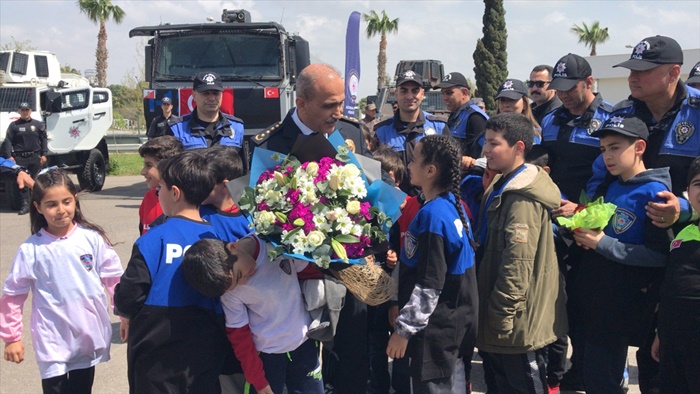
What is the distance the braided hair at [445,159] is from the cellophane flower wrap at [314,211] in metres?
0.56

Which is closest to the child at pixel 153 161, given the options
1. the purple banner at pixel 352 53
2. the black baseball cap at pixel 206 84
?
the black baseball cap at pixel 206 84

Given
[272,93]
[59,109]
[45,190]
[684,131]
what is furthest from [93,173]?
[684,131]

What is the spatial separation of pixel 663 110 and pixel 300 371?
2.55 metres

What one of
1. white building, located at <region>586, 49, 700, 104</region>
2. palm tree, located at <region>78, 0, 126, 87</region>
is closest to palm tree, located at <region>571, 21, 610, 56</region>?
white building, located at <region>586, 49, 700, 104</region>

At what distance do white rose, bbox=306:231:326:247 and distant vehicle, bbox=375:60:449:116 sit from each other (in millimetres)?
13134

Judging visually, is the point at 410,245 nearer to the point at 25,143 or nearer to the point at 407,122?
the point at 407,122

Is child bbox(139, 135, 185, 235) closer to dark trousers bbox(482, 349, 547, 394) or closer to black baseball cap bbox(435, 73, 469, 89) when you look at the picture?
dark trousers bbox(482, 349, 547, 394)

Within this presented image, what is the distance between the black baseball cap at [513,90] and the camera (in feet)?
17.7

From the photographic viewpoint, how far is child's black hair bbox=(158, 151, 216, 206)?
2.75 meters

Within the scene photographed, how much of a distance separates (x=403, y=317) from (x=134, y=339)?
120 cm

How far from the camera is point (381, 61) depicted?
4162 centimetres

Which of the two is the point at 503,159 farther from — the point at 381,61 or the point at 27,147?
the point at 381,61

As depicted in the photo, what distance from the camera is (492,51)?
28.3 m

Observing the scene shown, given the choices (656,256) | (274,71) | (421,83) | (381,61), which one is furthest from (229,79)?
(381,61)
